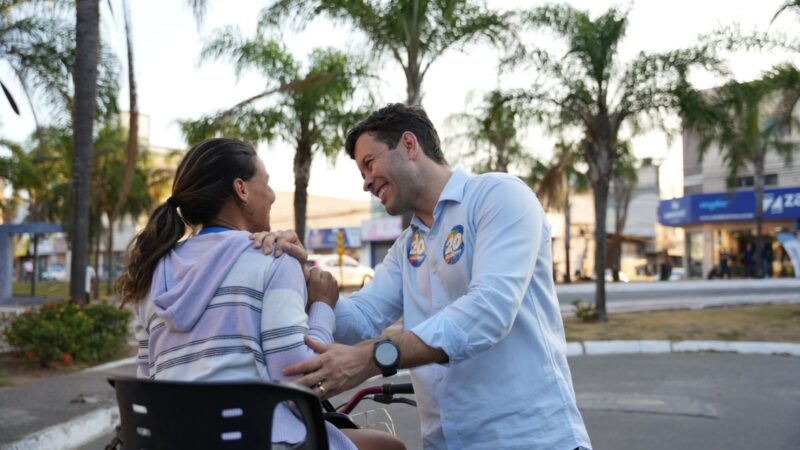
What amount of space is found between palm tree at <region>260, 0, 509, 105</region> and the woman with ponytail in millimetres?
12510

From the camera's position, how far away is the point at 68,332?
1047cm

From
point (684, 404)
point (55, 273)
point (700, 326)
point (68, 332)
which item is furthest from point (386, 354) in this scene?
point (55, 273)

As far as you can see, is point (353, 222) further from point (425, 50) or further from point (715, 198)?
point (425, 50)

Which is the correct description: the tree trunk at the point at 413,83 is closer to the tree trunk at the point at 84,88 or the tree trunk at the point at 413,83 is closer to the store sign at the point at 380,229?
the tree trunk at the point at 84,88

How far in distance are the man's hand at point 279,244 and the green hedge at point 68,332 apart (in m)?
8.90

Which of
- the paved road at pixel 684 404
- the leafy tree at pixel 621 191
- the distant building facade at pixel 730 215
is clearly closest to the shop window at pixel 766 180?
the distant building facade at pixel 730 215

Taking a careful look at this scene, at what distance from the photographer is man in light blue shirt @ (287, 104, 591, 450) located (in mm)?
1989

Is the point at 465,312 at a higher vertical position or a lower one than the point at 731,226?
lower

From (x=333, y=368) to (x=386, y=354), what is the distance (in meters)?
0.14

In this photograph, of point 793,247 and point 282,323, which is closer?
point 282,323

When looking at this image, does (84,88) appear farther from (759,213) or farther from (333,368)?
(759,213)

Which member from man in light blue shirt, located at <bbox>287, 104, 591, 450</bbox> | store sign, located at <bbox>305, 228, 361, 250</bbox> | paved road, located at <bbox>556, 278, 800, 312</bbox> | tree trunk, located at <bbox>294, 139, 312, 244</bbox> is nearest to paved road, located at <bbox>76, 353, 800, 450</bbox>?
man in light blue shirt, located at <bbox>287, 104, 591, 450</bbox>

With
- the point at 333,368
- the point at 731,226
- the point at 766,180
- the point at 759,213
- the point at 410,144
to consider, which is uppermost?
the point at 766,180

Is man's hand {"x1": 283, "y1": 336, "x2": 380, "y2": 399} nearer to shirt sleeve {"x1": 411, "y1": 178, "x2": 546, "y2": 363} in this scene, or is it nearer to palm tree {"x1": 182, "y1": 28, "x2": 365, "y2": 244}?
shirt sleeve {"x1": 411, "y1": 178, "x2": 546, "y2": 363}
